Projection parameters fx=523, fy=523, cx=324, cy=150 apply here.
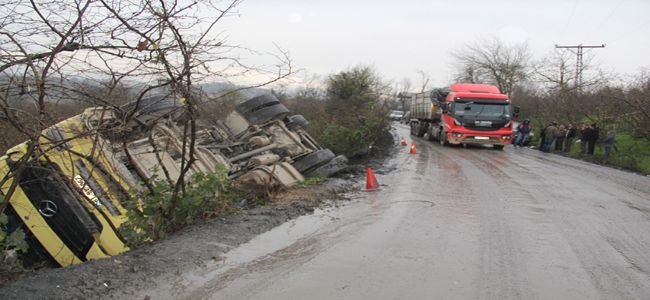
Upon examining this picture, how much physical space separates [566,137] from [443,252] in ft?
63.6

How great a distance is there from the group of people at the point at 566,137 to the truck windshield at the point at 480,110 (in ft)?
9.97

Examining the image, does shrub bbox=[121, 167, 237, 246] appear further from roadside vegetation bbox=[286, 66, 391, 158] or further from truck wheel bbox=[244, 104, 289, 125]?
roadside vegetation bbox=[286, 66, 391, 158]

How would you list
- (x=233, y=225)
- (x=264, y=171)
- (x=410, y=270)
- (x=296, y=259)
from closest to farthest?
(x=410, y=270) < (x=296, y=259) < (x=233, y=225) < (x=264, y=171)

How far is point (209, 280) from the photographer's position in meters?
4.57

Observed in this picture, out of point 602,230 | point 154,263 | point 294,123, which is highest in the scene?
point 294,123

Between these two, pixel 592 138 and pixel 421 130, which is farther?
pixel 421 130

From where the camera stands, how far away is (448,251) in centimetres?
559

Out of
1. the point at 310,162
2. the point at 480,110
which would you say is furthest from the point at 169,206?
the point at 480,110

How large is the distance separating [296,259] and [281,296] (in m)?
1.07

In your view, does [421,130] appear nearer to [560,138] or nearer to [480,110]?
[560,138]

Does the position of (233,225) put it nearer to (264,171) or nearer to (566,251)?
(264,171)

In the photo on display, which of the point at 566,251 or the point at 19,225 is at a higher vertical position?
the point at 19,225

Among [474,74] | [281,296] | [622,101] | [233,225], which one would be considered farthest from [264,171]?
[474,74]

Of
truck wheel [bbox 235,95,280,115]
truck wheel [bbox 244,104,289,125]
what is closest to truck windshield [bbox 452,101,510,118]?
truck wheel [bbox 244,104,289,125]
